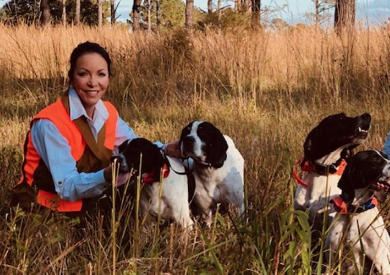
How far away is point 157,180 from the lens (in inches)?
124

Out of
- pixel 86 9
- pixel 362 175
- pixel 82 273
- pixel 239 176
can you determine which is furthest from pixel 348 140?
pixel 86 9

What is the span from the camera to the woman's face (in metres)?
3.14

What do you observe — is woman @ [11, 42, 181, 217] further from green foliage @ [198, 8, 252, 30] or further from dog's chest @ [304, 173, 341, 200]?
green foliage @ [198, 8, 252, 30]

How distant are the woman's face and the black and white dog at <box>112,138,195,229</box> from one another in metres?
0.35

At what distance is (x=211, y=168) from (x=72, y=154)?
96 cm

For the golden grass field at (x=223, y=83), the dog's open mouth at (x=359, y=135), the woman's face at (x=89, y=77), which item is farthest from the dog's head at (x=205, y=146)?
the dog's open mouth at (x=359, y=135)

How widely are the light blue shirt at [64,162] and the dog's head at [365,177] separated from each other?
1205mm

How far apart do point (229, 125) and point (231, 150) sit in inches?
60.6

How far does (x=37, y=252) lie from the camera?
7.39ft

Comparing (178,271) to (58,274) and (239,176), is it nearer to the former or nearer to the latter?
(58,274)

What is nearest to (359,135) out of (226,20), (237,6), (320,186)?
(320,186)

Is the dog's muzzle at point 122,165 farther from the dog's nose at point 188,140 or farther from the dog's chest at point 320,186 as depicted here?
the dog's chest at point 320,186

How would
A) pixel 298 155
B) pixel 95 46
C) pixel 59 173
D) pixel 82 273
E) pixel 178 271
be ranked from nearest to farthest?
pixel 178 271 < pixel 82 273 < pixel 59 173 < pixel 95 46 < pixel 298 155

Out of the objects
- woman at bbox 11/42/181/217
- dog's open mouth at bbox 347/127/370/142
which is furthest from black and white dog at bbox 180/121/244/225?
dog's open mouth at bbox 347/127/370/142
